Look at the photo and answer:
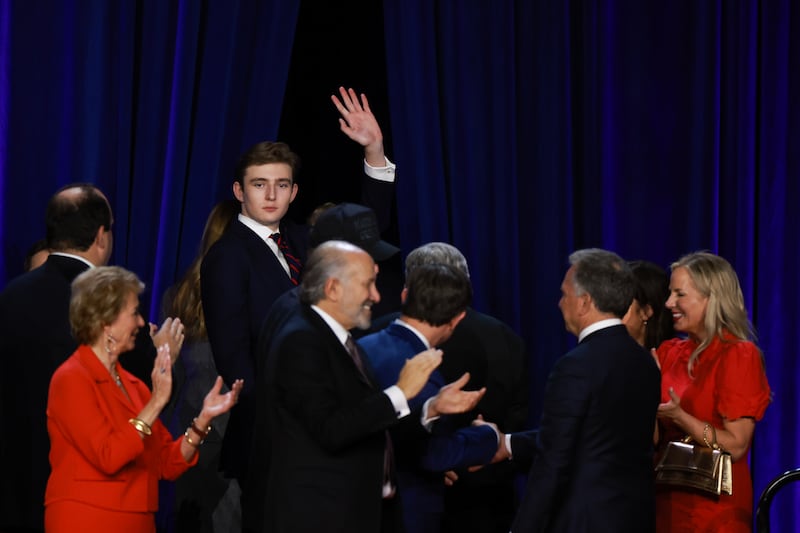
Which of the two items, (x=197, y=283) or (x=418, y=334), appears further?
(x=197, y=283)

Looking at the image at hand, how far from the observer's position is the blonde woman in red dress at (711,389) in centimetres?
379

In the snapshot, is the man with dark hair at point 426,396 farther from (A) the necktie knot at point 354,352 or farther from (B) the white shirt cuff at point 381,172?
(B) the white shirt cuff at point 381,172

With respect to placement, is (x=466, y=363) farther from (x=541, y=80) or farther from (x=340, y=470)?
(x=541, y=80)

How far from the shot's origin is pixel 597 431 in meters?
3.31

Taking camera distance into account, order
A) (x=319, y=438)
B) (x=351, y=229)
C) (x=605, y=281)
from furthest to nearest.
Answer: (x=351, y=229), (x=605, y=281), (x=319, y=438)

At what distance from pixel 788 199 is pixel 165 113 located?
289cm

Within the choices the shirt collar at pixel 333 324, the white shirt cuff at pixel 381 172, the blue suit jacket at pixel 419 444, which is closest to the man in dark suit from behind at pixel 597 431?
the blue suit jacket at pixel 419 444

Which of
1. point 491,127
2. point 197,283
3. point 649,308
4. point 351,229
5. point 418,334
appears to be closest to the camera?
point 418,334

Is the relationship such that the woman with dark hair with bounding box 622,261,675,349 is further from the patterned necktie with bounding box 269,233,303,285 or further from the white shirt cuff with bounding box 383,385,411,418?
the white shirt cuff with bounding box 383,385,411,418

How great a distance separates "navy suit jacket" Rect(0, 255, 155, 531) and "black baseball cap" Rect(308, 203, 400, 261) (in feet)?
2.53

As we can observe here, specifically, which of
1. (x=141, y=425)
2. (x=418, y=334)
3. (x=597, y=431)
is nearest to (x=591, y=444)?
(x=597, y=431)

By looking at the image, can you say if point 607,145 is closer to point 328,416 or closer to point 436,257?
point 436,257

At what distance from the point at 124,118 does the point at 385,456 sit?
2.11 m

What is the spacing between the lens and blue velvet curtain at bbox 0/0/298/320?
14.6 ft
